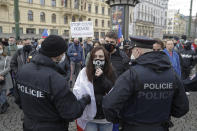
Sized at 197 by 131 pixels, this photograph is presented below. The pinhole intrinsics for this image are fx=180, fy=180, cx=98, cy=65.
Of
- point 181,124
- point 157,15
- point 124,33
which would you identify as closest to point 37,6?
point 124,33

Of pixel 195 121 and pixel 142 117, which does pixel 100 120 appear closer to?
pixel 142 117

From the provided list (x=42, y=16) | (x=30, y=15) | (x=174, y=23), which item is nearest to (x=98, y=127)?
(x=30, y=15)

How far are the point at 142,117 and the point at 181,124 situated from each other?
2949mm

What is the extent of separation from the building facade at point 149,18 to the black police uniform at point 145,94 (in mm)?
54331

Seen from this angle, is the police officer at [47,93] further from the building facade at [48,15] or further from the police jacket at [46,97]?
the building facade at [48,15]

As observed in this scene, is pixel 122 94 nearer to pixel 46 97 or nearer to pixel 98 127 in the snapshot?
pixel 46 97

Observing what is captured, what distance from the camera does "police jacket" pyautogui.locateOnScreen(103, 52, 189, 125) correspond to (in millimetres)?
1714

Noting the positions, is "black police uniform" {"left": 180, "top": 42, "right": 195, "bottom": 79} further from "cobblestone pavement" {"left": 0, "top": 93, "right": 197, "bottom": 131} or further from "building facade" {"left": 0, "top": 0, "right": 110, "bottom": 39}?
"building facade" {"left": 0, "top": 0, "right": 110, "bottom": 39}

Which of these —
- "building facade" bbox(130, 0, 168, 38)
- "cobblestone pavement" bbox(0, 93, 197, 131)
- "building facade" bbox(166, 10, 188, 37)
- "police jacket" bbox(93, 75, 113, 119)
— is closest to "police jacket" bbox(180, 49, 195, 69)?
"cobblestone pavement" bbox(0, 93, 197, 131)

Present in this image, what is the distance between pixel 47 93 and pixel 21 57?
390cm

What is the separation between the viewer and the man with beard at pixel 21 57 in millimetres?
5129

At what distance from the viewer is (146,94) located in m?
1.72

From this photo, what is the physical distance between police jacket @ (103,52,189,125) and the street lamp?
8.54 meters

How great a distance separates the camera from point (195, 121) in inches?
170
